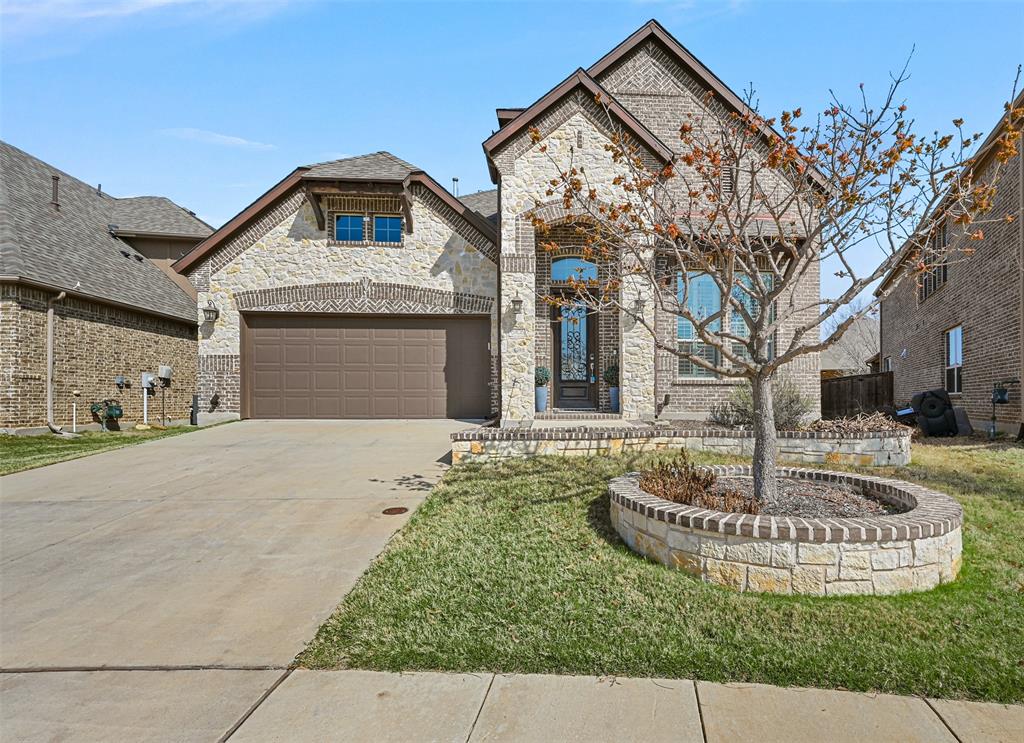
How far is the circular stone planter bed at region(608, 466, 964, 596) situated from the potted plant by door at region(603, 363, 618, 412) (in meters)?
7.92

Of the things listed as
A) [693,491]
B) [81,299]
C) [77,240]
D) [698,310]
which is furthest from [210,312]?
[693,491]

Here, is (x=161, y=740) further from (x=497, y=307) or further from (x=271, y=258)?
(x=271, y=258)

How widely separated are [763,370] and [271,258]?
38.6 ft

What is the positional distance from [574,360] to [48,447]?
11066 mm

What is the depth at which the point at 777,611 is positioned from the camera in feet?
11.7

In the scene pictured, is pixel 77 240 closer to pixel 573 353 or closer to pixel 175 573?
pixel 573 353

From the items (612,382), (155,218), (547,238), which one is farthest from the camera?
(155,218)

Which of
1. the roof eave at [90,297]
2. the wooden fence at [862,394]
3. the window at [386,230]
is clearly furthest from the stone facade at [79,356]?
the wooden fence at [862,394]

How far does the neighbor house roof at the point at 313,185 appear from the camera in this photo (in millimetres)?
12922

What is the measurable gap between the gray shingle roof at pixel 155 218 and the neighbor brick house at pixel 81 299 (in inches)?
2.3

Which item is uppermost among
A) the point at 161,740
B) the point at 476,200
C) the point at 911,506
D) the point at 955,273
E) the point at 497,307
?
the point at 476,200

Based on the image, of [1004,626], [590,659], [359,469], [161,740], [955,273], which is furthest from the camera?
[955,273]

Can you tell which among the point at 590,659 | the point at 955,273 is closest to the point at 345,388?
the point at 590,659

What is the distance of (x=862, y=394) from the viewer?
16.8 m
